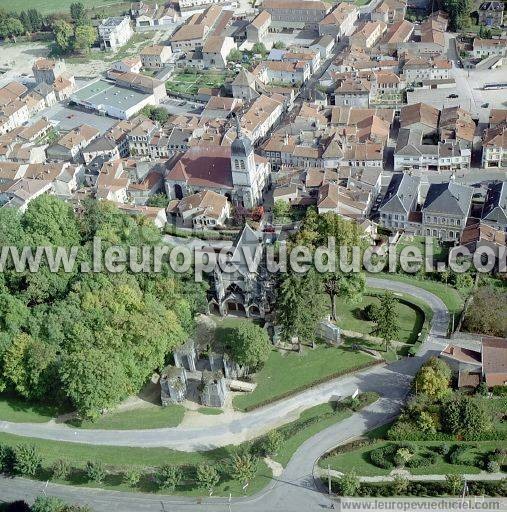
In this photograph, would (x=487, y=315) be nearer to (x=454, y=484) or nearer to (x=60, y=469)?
(x=454, y=484)

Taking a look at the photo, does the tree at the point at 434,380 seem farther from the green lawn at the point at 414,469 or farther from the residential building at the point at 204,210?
the residential building at the point at 204,210

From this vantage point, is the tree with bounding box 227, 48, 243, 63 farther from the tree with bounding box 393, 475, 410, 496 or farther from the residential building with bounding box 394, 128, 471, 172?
the tree with bounding box 393, 475, 410, 496

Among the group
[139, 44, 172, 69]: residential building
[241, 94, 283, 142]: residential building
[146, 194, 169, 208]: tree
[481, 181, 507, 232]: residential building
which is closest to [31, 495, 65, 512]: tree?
[146, 194, 169, 208]: tree

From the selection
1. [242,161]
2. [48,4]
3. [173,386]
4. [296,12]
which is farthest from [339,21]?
[173,386]

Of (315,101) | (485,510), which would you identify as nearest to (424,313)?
(485,510)

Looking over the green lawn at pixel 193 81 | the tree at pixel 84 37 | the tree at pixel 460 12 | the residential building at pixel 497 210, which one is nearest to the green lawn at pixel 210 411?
the residential building at pixel 497 210

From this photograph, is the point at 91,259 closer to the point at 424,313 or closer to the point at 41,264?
the point at 41,264
